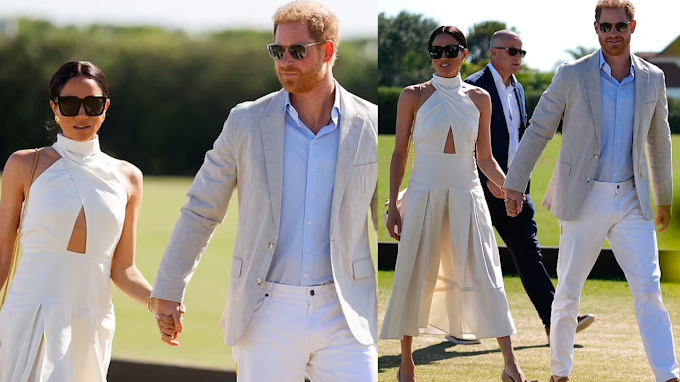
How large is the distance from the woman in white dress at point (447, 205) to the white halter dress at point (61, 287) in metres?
1.97

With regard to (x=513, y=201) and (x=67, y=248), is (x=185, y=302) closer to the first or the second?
(x=513, y=201)

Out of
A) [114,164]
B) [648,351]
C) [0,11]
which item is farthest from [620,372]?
[0,11]

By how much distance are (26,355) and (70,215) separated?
0.48 metres

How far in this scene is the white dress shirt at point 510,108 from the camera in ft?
19.6

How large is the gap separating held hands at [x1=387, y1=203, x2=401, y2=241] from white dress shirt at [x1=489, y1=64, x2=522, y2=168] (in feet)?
3.26

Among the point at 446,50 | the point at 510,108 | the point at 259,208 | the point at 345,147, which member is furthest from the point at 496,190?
the point at 259,208

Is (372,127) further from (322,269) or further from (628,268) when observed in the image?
(628,268)

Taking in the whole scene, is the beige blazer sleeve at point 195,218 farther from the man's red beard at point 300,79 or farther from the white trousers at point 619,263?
the white trousers at point 619,263

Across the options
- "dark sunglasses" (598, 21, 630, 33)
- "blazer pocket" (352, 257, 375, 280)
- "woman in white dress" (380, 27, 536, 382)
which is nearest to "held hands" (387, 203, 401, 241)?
"woman in white dress" (380, 27, 536, 382)

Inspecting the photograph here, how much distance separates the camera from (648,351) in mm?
4414

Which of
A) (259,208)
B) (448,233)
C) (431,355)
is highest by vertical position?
(259,208)

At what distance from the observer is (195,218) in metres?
2.86

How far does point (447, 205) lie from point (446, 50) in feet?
2.55

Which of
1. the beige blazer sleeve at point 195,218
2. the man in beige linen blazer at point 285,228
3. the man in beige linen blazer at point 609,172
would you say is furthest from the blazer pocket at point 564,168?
the beige blazer sleeve at point 195,218
